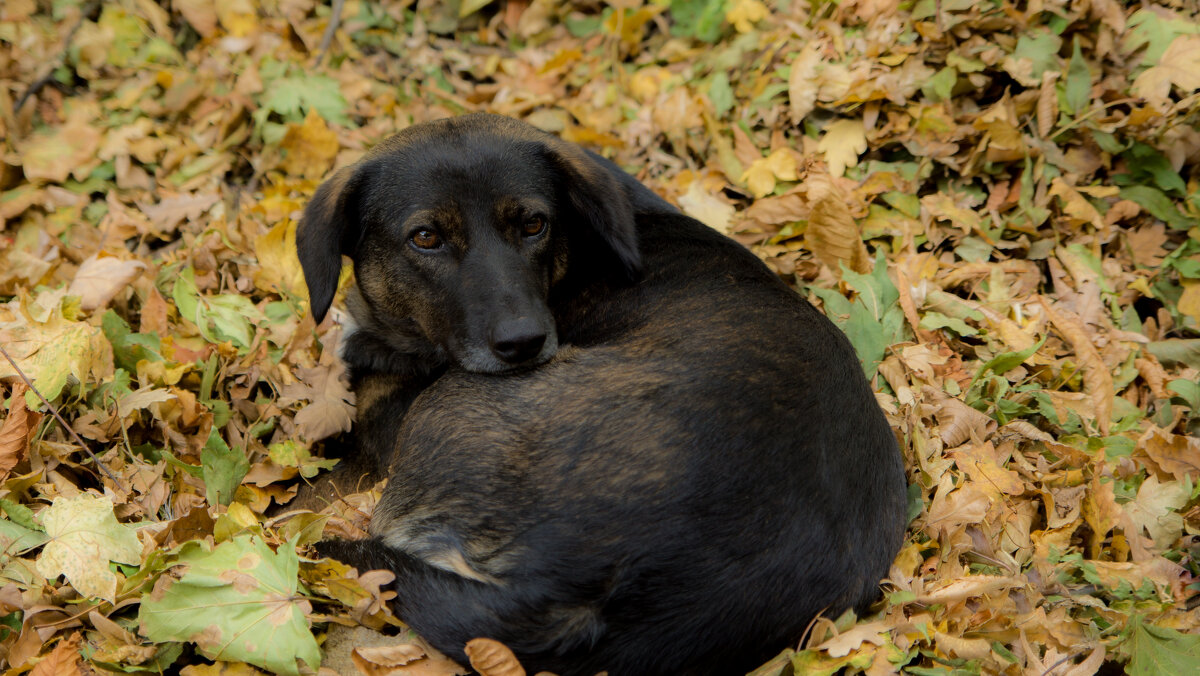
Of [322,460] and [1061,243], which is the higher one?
[1061,243]

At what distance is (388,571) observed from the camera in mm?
2824

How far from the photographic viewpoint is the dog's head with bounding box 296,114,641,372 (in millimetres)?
3650

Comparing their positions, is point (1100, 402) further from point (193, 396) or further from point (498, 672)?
point (193, 396)

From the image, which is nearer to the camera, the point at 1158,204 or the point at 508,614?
the point at 508,614

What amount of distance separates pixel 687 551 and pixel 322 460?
79.4 inches

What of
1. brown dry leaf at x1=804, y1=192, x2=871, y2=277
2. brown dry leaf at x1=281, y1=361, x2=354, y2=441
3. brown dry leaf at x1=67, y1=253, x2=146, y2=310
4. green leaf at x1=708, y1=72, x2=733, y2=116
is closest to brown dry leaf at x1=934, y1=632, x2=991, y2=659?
brown dry leaf at x1=804, y1=192, x2=871, y2=277

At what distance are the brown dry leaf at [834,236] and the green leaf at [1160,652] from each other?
→ 2139mm

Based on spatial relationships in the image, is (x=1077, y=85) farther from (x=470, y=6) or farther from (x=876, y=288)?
(x=470, y=6)

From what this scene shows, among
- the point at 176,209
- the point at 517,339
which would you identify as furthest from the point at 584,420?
the point at 176,209

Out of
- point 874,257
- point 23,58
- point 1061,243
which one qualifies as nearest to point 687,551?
point 874,257

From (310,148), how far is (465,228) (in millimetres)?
2687

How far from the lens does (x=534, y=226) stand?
3.87 meters

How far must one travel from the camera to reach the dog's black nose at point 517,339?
3.40 meters

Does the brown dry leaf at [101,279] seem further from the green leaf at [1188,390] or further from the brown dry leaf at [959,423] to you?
the green leaf at [1188,390]
